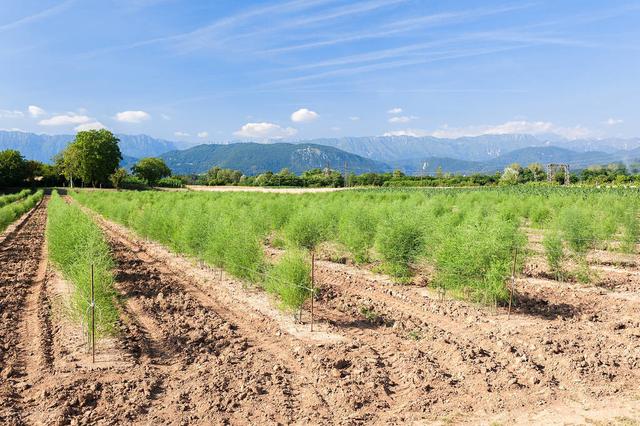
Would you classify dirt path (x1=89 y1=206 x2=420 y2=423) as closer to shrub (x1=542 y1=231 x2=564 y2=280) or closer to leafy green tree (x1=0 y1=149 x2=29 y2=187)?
shrub (x1=542 y1=231 x2=564 y2=280)

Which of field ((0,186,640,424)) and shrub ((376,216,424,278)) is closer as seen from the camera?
field ((0,186,640,424))

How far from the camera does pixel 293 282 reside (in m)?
9.81

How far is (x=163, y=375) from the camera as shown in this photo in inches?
276

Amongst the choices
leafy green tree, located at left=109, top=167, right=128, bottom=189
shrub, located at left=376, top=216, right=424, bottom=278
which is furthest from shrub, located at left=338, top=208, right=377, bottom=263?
leafy green tree, located at left=109, top=167, right=128, bottom=189

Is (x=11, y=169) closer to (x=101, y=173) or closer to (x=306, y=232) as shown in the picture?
(x=101, y=173)

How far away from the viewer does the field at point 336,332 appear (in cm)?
613

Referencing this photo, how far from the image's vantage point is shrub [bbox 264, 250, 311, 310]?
9.72m

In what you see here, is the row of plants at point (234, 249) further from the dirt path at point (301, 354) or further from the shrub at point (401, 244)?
the shrub at point (401, 244)

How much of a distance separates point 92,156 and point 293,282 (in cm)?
7803

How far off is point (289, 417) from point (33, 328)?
21.6 feet

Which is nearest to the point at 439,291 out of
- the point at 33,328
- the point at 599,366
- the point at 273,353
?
the point at 599,366

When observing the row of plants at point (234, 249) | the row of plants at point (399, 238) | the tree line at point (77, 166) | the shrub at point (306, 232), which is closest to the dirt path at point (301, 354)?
the row of plants at point (234, 249)

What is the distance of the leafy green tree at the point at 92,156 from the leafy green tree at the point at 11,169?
266 inches

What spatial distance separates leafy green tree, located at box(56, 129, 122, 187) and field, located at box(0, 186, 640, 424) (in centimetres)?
6824
